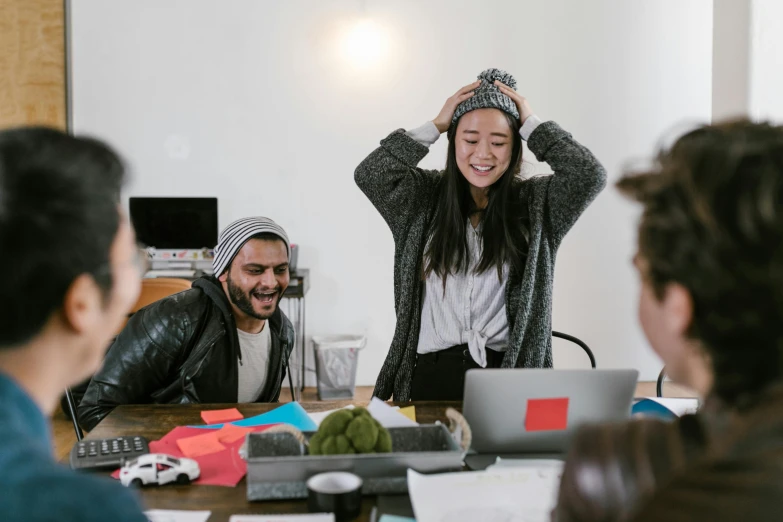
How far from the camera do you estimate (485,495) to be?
1133 mm

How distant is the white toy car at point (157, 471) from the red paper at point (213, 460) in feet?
0.10

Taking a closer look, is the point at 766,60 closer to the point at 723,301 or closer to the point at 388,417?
the point at 388,417

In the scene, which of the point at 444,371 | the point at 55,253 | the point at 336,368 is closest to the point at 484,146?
the point at 444,371

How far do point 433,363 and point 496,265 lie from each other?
0.34 m

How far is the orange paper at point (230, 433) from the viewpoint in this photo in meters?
1.43

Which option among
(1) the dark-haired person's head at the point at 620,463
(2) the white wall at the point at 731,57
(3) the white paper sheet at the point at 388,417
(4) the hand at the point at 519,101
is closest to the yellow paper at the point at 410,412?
(3) the white paper sheet at the point at 388,417

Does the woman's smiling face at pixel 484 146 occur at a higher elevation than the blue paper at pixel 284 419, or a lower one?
higher

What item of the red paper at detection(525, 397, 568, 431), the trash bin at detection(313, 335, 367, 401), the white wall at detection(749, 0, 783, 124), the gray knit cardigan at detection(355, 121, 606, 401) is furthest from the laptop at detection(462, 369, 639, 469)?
→ the trash bin at detection(313, 335, 367, 401)

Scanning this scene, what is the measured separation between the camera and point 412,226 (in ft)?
6.75

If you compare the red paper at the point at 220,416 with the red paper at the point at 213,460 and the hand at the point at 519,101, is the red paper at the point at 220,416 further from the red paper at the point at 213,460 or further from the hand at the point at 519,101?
the hand at the point at 519,101

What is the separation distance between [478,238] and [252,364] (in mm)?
792

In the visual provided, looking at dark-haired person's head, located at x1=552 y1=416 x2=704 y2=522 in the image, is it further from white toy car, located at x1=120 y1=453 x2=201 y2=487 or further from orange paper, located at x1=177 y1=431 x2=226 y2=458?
orange paper, located at x1=177 y1=431 x2=226 y2=458

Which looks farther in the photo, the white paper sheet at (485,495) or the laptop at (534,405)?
the laptop at (534,405)

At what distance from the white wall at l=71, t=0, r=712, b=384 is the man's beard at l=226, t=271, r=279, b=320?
2.54 meters
